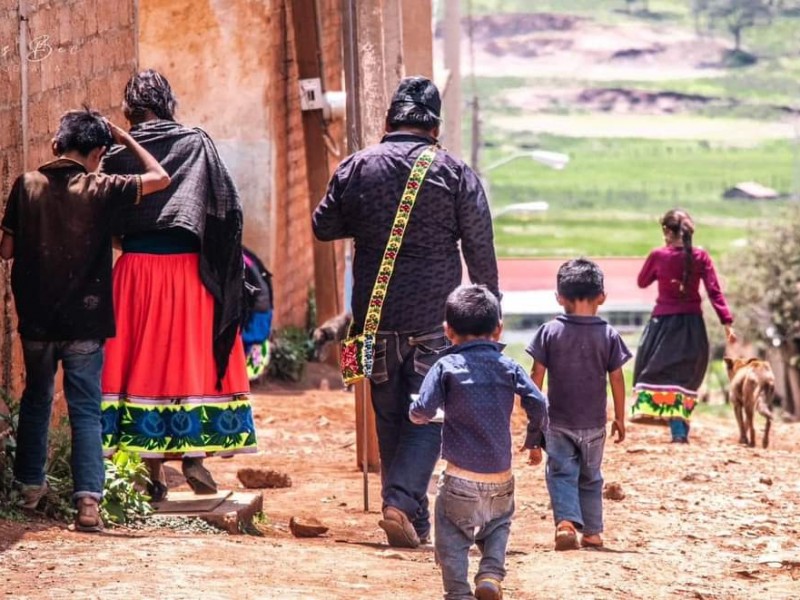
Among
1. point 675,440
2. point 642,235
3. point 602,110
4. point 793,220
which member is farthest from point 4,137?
point 602,110

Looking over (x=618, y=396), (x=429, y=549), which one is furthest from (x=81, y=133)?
(x=618, y=396)

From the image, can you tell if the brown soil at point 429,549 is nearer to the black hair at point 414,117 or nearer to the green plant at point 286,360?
the black hair at point 414,117

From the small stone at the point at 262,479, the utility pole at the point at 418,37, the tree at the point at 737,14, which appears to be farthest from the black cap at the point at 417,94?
→ the tree at the point at 737,14

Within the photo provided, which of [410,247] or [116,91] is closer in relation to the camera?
[410,247]

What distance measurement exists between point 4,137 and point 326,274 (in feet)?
29.6

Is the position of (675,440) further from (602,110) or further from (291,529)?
(602,110)

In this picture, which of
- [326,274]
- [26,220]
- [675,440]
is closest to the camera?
[26,220]

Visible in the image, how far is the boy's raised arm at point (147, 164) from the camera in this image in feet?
24.7

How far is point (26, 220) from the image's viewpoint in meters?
7.41

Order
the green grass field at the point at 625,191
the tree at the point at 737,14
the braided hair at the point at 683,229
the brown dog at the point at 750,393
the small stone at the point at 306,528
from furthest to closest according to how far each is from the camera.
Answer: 1. the tree at the point at 737,14
2. the green grass field at the point at 625,191
3. the brown dog at the point at 750,393
4. the braided hair at the point at 683,229
5. the small stone at the point at 306,528

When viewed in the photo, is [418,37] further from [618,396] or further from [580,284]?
[618,396]

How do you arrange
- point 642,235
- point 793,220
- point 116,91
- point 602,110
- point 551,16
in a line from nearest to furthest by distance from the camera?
1. point 116,91
2. point 793,220
3. point 642,235
4. point 602,110
5. point 551,16

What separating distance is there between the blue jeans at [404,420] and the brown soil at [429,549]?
11.0 inches

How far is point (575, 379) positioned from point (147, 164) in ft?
6.89
